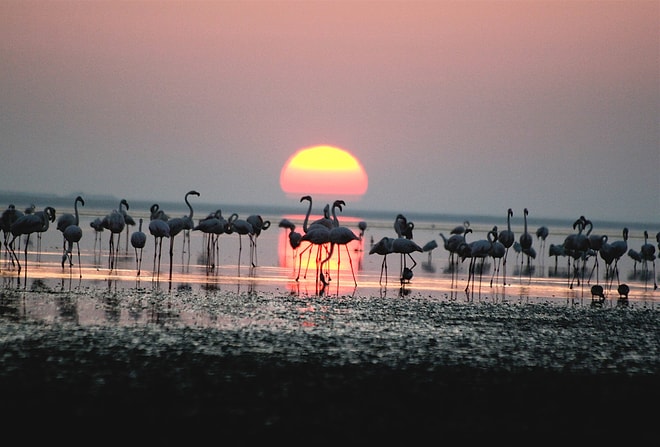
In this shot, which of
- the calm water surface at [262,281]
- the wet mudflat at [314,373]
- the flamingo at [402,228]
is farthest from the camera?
the flamingo at [402,228]

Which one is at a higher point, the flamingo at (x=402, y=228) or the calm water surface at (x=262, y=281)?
the flamingo at (x=402, y=228)

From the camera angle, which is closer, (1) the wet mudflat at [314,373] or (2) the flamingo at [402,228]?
(1) the wet mudflat at [314,373]

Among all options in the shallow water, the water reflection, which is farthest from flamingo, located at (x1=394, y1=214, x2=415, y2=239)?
the water reflection

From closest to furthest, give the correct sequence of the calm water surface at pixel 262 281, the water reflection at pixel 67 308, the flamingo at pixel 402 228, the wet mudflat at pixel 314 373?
the wet mudflat at pixel 314 373
the water reflection at pixel 67 308
the calm water surface at pixel 262 281
the flamingo at pixel 402 228

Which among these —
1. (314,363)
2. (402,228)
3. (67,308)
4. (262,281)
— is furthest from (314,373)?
(402,228)

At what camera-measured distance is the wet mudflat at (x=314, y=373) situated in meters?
7.81

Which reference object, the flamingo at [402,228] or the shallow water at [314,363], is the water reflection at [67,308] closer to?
the shallow water at [314,363]

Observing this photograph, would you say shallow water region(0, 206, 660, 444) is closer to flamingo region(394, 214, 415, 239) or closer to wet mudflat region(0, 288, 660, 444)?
wet mudflat region(0, 288, 660, 444)

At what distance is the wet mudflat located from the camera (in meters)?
7.81

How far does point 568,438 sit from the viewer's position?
25.4 feet

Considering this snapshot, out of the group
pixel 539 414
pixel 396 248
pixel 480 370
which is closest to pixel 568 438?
pixel 539 414

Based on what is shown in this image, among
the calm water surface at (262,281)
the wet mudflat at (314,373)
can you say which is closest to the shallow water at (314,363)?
the wet mudflat at (314,373)

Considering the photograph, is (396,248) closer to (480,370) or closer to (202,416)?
(480,370)

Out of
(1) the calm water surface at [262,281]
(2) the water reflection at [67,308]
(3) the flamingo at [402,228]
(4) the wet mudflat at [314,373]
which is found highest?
(3) the flamingo at [402,228]
